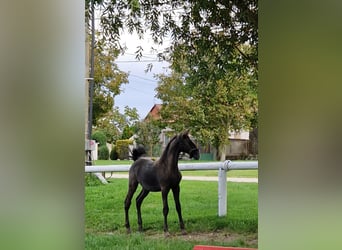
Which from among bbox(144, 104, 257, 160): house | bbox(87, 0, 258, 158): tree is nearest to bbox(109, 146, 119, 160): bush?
bbox(144, 104, 257, 160): house

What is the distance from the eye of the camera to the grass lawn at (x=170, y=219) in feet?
7.91

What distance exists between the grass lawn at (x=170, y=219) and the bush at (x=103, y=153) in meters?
0.19

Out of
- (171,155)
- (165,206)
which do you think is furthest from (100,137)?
(165,206)

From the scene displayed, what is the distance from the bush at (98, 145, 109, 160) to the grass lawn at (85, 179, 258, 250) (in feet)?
0.62

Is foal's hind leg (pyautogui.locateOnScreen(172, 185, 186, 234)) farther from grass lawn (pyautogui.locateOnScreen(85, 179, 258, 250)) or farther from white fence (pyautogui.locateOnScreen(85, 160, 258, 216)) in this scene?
white fence (pyautogui.locateOnScreen(85, 160, 258, 216))

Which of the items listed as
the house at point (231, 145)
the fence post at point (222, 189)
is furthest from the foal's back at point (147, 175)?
the fence post at point (222, 189)

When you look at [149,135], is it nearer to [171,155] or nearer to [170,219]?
[171,155]

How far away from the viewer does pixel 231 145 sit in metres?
2.49

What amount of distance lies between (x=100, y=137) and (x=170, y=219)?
71cm

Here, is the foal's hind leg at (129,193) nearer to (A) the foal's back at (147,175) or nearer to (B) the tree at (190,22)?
(A) the foal's back at (147,175)

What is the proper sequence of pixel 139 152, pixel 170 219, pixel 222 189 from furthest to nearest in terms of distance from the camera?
pixel 139 152 → pixel 170 219 → pixel 222 189
